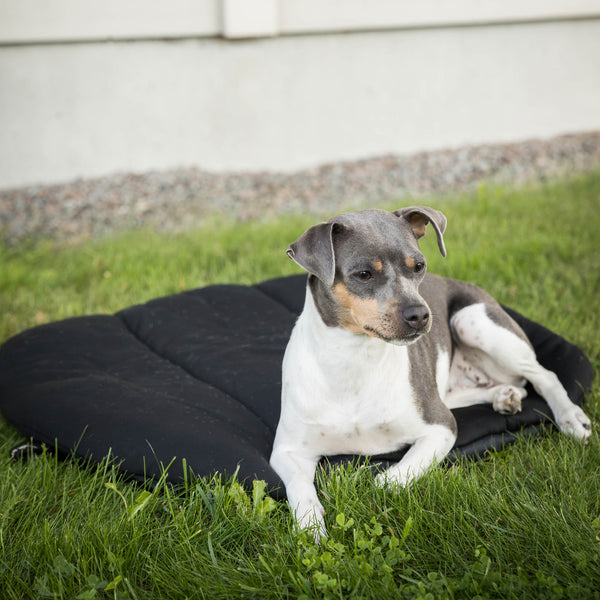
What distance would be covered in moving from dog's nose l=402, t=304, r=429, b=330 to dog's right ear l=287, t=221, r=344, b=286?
316 mm

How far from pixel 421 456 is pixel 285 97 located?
21.0ft

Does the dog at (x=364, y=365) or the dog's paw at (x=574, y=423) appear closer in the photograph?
the dog at (x=364, y=365)

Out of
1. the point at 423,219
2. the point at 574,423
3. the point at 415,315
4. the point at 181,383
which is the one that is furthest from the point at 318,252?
the point at 574,423

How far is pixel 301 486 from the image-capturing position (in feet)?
9.80

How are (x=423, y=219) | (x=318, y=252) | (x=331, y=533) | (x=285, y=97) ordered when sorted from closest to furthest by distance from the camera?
(x=331, y=533)
(x=318, y=252)
(x=423, y=219)
(x=285, y=97)

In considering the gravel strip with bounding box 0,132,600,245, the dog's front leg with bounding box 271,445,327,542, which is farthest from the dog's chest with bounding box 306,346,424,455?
the gravel strip with bounding box 0,132,600,245

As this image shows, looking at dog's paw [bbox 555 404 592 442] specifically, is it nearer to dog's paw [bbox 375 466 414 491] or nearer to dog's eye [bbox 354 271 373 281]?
dog's paw [bbox 375 466 414 491]

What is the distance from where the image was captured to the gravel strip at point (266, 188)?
26.6ft

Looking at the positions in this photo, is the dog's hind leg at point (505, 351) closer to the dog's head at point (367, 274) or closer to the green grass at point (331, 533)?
the green grass at point (331, 533)

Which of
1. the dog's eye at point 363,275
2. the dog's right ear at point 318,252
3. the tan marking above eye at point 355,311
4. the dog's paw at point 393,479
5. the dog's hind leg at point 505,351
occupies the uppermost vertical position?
the dog's right ear at point 318,252

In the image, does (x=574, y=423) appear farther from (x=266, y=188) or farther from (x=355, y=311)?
(x=266, y=188)

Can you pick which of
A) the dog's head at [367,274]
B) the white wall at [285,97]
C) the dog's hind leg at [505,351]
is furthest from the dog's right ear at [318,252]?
the white wall at [285,97]

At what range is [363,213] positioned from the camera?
10.1ft

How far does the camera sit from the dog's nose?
276 cm
